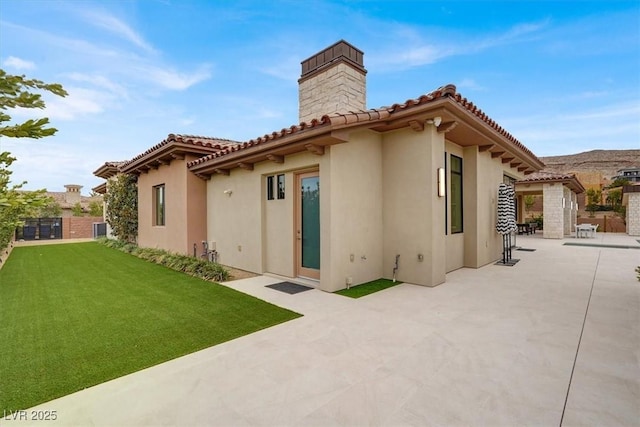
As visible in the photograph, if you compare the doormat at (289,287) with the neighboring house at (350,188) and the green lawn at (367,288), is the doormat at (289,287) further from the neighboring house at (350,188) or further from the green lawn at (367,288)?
the green lawn at (367,288)

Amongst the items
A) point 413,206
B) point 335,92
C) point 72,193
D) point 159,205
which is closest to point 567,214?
point 413,206

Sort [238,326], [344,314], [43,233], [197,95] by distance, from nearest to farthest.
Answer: [238,326] → [344,314] → [197,95] → [43,233]

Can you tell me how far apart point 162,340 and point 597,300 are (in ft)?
26.0

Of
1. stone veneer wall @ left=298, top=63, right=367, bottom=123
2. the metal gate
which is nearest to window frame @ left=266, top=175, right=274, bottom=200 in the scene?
stone veneer wall @ left=298, top=63, right=367, bottom=123

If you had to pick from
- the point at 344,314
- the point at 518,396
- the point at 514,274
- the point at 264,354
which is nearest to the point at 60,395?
the point at 264,354

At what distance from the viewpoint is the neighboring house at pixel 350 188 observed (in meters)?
6.87

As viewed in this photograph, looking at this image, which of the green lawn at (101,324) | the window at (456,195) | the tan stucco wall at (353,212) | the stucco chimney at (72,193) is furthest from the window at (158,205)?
the stucco chimney at (72,193)

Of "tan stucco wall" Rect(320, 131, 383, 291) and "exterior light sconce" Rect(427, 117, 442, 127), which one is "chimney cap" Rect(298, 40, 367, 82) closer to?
"tan stucco wall" Rect(320, 131, 383, 291)

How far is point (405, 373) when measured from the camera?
3.35 m

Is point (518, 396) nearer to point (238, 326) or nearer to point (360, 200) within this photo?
point (238, 326)

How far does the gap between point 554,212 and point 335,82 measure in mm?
17553

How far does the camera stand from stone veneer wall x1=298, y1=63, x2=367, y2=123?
9219 millimetres

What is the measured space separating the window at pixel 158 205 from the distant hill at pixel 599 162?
228 ft

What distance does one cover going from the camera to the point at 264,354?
385 cm
